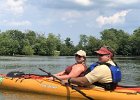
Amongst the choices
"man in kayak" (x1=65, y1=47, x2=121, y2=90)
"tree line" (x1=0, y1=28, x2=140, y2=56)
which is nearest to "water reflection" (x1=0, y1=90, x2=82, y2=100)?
"man in kayak" (x1=65, y1=47, x2=121, y2=90)

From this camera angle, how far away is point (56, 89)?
12.4 meters

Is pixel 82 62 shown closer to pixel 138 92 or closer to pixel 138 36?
pixel 138 92

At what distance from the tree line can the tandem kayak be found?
291ft

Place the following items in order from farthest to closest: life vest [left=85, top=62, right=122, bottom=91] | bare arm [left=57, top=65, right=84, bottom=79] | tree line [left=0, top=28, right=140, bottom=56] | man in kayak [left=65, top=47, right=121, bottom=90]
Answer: tree line [left=0, top=28, right=140, bottom=56] < bare arm [left=57, top=65, right=84, bottom=79] < life vest [left=85, top=62, right=122, bottom=91] < man in kayak [left=65, top=47, right=121, bottom=90]

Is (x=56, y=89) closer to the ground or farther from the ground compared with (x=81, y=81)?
closer to the ground

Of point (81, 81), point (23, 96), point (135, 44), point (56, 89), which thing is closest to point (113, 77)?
point (81, 81)

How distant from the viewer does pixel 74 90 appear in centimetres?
1166

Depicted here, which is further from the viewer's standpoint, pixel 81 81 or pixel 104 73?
pixel 81 81

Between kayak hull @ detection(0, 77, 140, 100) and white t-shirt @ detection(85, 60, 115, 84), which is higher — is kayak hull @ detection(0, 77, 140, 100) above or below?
below

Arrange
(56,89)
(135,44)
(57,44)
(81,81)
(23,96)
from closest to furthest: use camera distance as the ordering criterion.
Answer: (81,81), (56,89), (23,96), (135,44), (57,44)

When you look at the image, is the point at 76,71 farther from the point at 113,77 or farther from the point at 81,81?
the point at 113,77

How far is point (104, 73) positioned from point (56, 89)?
2.20 metres

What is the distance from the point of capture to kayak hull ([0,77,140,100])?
10961 millimetres

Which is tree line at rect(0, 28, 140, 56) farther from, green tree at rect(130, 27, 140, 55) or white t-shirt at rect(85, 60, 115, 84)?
white t-shirt at rect(85, 60, 115, 84)
